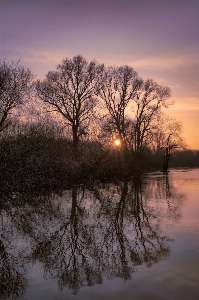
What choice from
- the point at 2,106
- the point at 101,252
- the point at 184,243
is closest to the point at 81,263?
the point at 101,252

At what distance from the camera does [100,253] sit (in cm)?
697

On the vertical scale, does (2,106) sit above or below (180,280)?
above

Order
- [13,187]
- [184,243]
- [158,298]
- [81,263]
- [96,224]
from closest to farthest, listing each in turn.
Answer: [158,298] → [81,263] → [184,243] → [96,224] → [13,187]

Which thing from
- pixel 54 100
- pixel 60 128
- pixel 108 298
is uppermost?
pixel 54 100

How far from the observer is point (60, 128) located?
125ft

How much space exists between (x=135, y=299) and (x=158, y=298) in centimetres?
36

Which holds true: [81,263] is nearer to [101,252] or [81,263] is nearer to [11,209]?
[101,252]

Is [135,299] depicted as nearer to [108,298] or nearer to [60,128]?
[108,298]

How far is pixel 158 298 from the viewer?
4688 mm

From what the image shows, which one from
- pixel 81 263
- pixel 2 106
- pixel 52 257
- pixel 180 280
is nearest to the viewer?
pixel 180 280

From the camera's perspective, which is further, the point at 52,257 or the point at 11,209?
the point at 11,209

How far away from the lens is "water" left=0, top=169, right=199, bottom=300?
5.11 metres

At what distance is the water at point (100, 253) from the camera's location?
16.8 feet

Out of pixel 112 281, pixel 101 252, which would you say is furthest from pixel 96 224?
pixel 112 281
